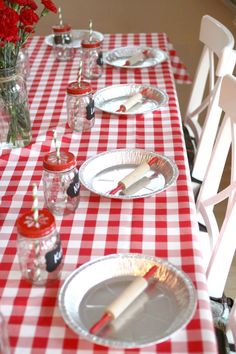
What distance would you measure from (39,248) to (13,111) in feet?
1.91

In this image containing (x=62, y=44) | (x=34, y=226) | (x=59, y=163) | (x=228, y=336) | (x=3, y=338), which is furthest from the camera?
(x=62, y=44)

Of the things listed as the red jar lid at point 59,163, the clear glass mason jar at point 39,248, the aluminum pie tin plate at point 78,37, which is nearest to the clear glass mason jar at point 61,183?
the red jar lid at point 59,163

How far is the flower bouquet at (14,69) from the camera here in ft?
4.00

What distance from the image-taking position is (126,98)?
5.76ft

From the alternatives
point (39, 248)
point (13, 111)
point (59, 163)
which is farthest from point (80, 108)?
point (39, 248)

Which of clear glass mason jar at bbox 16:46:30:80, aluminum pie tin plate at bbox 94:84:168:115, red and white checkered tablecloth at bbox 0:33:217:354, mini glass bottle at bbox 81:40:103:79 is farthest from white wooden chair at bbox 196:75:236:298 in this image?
clear glass mason jar at bbox 16:46:30:80

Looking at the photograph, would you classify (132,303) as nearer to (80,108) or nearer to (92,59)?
(80,108)

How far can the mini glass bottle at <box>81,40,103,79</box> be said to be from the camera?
1.90 metres

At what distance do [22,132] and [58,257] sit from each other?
59cm

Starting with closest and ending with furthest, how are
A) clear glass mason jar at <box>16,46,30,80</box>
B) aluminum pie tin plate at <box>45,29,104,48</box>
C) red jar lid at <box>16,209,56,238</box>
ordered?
red jar lid at <box>16,209,56,238</box> → clear glass mason jar at <box>16,46,30,80</box> → aluminum pie tin plate at <box>45,29,104,48</box>

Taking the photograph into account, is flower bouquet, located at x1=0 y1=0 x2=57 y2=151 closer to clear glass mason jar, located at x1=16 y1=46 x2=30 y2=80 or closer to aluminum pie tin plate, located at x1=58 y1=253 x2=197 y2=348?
clear glass mason jar, located at x1=16 y1=46 x2=30 y2=80

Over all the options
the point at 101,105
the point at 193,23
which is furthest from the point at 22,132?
the point at 193,23

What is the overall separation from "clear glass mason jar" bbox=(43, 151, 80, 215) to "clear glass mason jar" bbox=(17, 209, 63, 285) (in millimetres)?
191

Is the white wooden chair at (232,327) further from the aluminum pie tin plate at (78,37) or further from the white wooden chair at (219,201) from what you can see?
the aluminum pie tin plate at (78,37)
